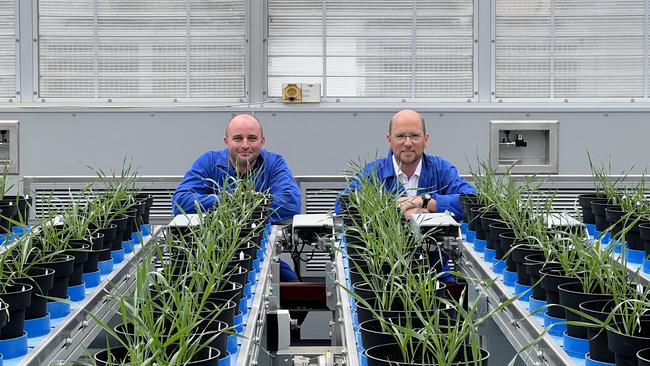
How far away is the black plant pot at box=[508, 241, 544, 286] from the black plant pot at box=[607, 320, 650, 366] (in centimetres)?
69

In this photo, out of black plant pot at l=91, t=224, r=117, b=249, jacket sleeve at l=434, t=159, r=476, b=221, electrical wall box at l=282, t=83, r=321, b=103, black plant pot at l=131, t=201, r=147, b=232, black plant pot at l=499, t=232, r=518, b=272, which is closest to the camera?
black plant pot at l=499, t=232, r=518, b=272

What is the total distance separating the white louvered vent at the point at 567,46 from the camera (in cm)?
537

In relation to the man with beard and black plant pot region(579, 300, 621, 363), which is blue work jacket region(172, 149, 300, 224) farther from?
black plant pot region(579, 300, 621, 363)

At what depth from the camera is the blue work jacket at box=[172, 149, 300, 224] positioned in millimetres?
4391

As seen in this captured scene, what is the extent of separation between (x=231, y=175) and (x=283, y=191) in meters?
0.29

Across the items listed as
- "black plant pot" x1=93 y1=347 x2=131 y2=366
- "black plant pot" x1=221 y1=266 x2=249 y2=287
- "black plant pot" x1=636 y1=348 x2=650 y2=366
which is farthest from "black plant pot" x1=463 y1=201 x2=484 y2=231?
"black plant pot" x1=93 y1=347 x2=131 y2=366

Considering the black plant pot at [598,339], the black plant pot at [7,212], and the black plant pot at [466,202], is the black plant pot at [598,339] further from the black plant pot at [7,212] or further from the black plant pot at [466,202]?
the black plant pot at [7,212]

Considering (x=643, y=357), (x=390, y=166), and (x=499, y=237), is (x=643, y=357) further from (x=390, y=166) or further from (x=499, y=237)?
(x=390, y=166)

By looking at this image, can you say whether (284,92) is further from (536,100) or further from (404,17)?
(536,100)

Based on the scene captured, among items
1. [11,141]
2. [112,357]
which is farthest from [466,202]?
[11,141]

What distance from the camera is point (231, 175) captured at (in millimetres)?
4602

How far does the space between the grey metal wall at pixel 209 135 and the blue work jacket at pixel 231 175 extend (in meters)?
0.44

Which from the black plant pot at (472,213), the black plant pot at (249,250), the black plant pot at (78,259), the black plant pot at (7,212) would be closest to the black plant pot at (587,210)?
the black plant pot at (472,213)

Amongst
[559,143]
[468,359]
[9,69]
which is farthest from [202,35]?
[468,359]
